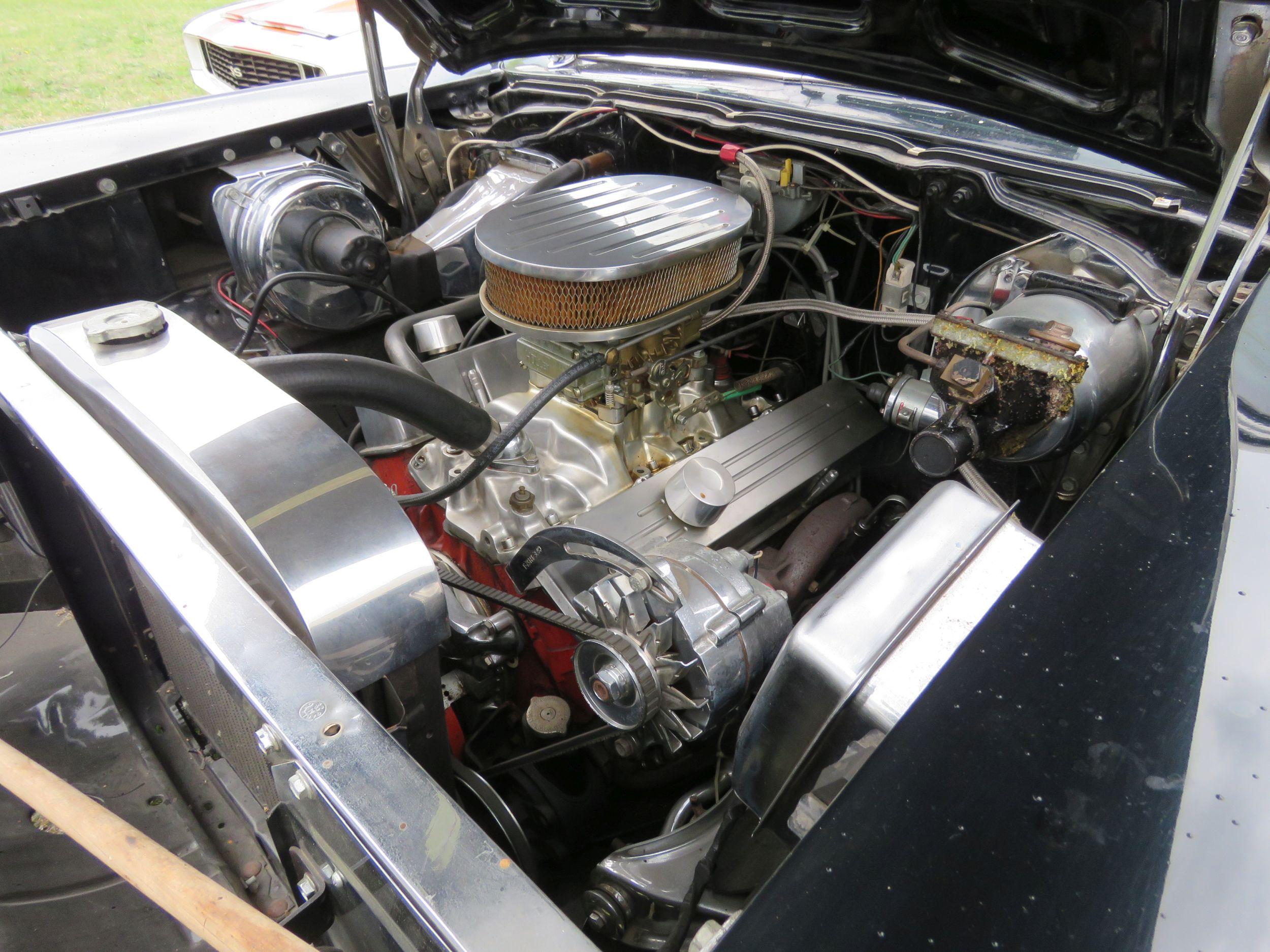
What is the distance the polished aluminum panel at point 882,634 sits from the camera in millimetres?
683

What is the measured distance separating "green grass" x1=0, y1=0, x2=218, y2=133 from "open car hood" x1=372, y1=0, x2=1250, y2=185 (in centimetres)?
444

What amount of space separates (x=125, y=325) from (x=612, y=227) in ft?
2.25

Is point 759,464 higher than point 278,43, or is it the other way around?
point 278,43

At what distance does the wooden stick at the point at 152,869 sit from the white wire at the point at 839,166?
4.03ft

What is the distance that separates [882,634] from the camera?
71 centimetres

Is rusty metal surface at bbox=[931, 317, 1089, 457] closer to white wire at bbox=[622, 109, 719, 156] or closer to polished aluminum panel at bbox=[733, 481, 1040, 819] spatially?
polished aluminum panel at bbox=[733, 481, 1040, 819]

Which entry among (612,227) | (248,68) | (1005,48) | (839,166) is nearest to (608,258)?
(612,227)

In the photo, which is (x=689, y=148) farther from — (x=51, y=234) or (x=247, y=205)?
(x=51, y=234)

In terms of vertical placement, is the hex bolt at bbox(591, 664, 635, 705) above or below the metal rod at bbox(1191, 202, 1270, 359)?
below

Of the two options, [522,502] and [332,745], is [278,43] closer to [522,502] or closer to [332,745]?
[522,502]

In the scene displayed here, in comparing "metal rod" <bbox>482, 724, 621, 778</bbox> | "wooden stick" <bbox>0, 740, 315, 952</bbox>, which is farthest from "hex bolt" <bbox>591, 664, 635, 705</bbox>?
"wooden stick" <bbox>0, 740, 315, 952</bbox>

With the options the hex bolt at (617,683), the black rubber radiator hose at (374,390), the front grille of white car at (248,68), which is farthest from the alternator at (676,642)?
the front grille of white car at (248,68)

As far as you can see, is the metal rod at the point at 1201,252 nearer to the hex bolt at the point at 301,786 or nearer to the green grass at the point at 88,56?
the hex bolt at the point at 301,786

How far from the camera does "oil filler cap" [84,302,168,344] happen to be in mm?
939
